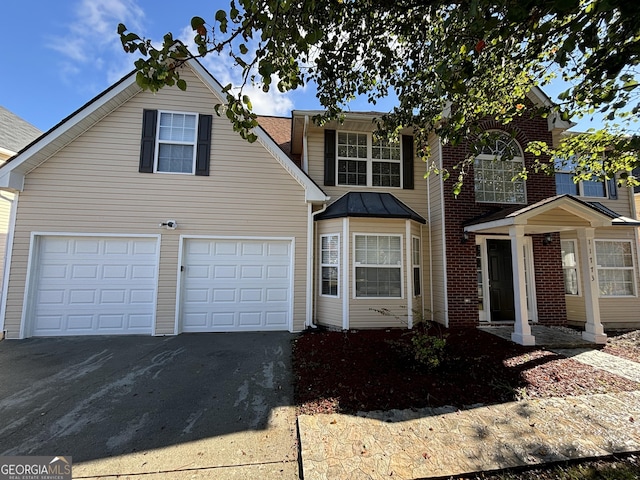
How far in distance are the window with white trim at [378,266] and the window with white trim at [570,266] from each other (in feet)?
17.0

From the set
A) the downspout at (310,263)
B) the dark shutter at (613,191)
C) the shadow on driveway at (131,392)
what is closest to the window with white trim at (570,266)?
the dark shutter at (613,191)

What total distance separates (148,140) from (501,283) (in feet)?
33.0

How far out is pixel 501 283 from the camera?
25.1 ft

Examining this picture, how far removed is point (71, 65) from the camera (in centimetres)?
762

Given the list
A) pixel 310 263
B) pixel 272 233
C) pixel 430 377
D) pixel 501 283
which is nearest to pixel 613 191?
pixel 501 283

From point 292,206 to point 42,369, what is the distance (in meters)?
5.69

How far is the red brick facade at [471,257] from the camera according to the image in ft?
23.6

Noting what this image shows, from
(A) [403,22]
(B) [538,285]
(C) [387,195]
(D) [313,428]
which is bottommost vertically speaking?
(D) [313,428]

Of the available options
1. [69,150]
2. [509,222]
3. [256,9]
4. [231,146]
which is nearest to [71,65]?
[69,150]

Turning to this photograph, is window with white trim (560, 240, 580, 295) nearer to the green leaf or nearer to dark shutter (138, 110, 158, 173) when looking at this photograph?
the green leaf

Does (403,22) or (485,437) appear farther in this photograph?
(403,22)

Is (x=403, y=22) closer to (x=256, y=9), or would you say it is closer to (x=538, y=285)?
(x=256, y=9)

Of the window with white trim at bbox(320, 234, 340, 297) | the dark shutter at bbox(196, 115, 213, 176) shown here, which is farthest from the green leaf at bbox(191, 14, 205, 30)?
the window with white trim at bbox(320, 234, 340, 297)

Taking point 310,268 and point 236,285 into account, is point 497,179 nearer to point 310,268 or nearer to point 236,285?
point 310,268
